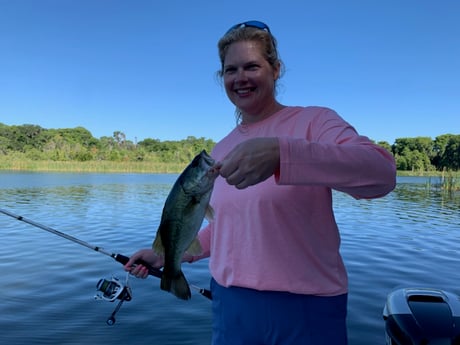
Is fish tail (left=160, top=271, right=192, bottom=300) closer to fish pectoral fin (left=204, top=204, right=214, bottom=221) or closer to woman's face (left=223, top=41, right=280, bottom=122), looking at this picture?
fish pectoral fin (left=204, top=204, right=214, bottom=221)

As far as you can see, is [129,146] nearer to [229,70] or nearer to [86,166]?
[86,166]

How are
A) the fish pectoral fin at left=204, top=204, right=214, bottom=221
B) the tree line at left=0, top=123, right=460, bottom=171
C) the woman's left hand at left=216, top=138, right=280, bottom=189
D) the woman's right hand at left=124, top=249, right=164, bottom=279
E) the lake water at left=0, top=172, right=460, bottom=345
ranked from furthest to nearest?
the tree line at left=0, top=123, right=460, bottom=171
the lake water at left=0, top=172, right=460, bottom=345
the woman's right hand at left=124, top=249, right=164, bottom=279
the fish pectoral fin at left=204, top=204, right=214, bottom=221
the woman's left hand at left=216, top=138, right=280, bottom=189

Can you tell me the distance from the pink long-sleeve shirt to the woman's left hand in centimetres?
3

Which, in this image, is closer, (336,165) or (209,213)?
(336,165)

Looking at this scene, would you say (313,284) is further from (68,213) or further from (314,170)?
(68,213)

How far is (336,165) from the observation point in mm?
1258

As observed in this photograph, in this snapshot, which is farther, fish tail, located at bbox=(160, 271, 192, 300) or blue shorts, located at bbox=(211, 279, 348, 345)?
fish tail, located at bbox=(160, 271, 192, 300)

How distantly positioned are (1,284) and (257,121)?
22.9 feet

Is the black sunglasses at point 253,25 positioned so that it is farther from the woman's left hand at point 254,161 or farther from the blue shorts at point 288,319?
the blue shorts at point 288,319

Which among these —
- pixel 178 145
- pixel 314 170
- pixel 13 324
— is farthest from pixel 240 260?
pixel 178 145

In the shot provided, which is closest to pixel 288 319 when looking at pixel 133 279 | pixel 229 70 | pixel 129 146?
pixel 229 70

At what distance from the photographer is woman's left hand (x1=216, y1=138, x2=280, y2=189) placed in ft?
4.07

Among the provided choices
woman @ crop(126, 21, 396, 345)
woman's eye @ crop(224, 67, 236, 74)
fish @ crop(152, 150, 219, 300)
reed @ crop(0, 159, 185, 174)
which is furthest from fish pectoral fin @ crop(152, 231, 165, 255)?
reed @ crop(0, 159, 185, 174)

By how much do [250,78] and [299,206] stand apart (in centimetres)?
67
